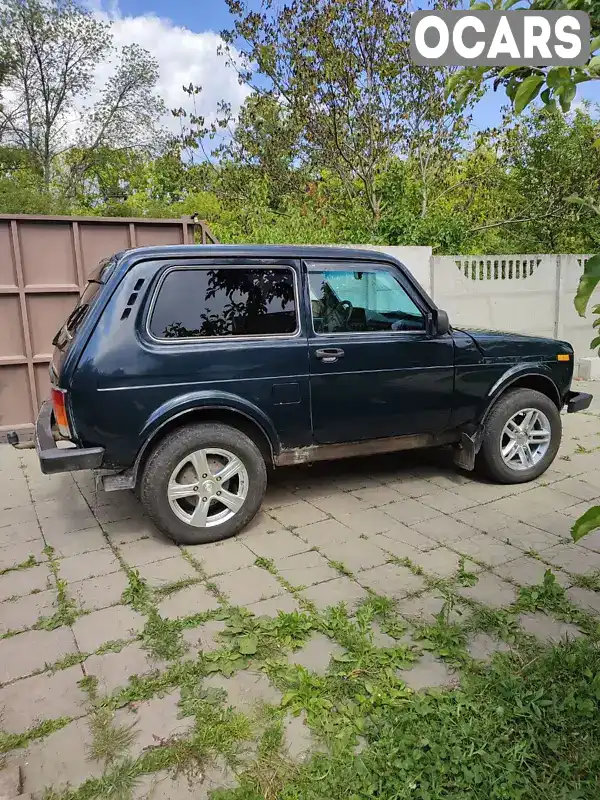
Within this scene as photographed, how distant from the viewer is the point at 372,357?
423 centimetres

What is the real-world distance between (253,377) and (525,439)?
2392mm

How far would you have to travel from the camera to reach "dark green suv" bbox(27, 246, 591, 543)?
141 inches

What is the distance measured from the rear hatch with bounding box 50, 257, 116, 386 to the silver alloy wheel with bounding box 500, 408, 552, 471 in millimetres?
3195

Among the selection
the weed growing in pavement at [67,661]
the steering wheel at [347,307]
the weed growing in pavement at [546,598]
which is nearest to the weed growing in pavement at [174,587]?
the weed growing in pavement at [67,661]

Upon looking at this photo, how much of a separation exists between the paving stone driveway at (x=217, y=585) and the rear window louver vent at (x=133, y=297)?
1520 mm

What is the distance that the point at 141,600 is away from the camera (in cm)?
323

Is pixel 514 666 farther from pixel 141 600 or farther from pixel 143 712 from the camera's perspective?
pixel 141 600

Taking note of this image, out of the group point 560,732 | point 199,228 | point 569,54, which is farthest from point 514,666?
point 199,228

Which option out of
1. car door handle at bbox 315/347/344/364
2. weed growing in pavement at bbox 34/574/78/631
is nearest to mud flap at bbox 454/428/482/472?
car door handle at bbox 315/347/344/364

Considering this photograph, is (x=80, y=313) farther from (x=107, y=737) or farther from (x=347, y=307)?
(x=107, y=737)

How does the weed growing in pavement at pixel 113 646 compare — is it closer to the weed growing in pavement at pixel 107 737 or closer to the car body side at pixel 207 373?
the weed growing in pavement at pixel 107 737

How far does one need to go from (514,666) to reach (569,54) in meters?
2.33

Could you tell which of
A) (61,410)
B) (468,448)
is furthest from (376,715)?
(468,448)

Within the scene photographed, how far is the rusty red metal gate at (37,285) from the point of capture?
6.08 meters
